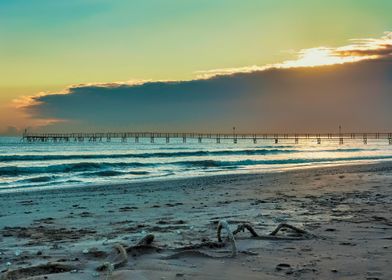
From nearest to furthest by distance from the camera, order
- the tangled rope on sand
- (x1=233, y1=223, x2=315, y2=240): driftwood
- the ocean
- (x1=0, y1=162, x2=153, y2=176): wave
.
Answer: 1. the tangled rope on sand
2. (x1=233, y1=223, x2=315, y2=240): driftwood
3. the ocean
4. (x1=0, y1=162, x2=153, y2=176): wave

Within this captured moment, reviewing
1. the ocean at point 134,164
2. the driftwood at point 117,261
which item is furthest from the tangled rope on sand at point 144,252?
the ocean at point 134,164

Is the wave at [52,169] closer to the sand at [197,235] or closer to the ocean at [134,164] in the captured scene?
the ocean at [134,164]

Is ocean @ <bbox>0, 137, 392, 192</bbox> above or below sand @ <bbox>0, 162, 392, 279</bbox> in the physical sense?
below

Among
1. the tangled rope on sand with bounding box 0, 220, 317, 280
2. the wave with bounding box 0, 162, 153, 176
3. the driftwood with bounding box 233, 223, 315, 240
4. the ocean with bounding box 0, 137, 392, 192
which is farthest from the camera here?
the wave with bounding box 0, 162, 153, 176

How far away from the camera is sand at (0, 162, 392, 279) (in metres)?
4.70

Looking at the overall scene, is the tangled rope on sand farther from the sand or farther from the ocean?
the ocean

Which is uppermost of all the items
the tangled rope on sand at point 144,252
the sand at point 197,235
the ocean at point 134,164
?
the tangled rope on sand at point 144,252

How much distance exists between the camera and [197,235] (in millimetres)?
6746

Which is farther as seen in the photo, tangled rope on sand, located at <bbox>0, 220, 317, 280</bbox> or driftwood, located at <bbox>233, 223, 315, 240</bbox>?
driftwood, located at <bbox>233, 223, 315, 240</bbox>

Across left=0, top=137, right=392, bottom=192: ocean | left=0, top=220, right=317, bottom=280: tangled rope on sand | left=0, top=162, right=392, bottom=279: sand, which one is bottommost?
left=0, top=137, right=392, bottom=192: ocean

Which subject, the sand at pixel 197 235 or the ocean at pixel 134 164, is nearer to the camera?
the sand at pixel 197 235

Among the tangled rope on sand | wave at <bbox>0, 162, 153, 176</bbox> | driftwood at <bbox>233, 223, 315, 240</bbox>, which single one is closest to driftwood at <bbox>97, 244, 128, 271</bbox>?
the tangled rope on sand

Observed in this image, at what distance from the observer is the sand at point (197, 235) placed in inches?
185

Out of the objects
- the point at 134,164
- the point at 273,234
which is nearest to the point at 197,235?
the point at 273,234
